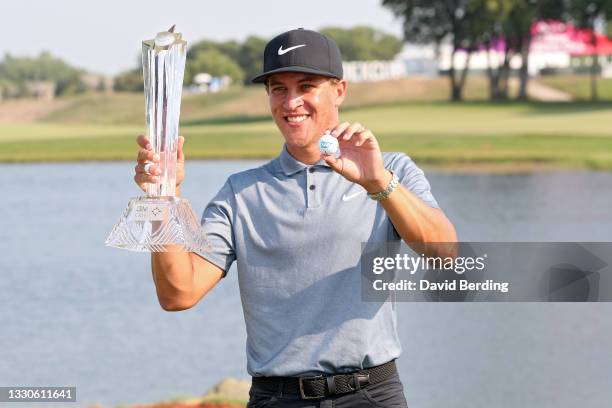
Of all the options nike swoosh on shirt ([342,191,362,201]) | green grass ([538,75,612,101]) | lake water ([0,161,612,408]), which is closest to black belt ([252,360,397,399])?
nike swoosh on shirt ([342,191,362,201])

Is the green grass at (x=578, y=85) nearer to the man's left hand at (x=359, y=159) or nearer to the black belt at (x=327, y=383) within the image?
the black belt at (x=327, y=383)

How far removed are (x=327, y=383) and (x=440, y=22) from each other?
94.5m

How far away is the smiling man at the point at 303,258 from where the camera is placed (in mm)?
4508

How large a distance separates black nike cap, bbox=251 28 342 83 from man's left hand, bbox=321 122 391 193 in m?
0.47

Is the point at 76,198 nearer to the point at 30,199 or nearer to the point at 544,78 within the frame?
the point at 30,199

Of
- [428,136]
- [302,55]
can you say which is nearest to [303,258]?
[302,55]

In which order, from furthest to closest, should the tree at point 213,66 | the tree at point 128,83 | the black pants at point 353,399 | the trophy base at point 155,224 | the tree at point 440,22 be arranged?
the tree at point 213,66
the tree at point 128,83
the tree at point 440,22
the black pants at point 353,399
the trophy base at point 155,224

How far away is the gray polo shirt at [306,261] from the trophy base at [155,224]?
0.31 m

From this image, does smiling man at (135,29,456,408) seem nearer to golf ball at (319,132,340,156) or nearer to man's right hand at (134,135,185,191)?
man's right hand at (134,135,185,191)

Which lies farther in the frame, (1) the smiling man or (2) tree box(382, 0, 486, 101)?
(2) tree box(382, 0, 486, 101)

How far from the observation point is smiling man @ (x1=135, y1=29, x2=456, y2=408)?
14.8 feet

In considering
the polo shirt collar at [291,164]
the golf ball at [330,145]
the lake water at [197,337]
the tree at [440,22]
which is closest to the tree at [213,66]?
the tree at [440,22]

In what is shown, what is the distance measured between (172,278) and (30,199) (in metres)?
32.8

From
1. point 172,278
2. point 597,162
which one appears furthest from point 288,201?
point 597,162
